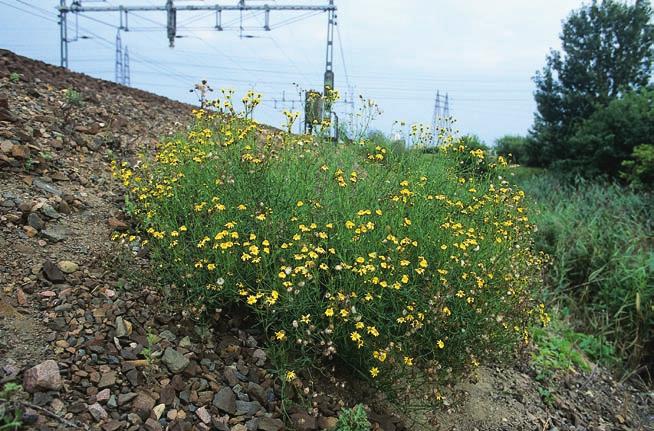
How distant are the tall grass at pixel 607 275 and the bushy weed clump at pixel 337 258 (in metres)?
2.40

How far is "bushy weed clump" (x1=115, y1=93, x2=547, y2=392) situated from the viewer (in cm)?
267

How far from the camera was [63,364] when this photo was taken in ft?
7.86

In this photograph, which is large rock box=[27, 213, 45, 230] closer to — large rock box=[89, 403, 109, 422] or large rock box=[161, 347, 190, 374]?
large rock box=[161, 347, 190, 374]

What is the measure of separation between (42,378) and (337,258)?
1521mm

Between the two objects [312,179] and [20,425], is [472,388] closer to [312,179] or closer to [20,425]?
[312,179]

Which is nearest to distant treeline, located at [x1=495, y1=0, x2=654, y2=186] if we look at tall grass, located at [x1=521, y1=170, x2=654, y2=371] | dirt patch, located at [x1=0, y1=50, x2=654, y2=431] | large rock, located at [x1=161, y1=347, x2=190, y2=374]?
tall grass, located at [x1=521, y1=170, x2=654, y2=371]

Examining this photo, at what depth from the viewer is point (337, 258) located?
298 cm

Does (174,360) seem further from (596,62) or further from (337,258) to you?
(596,62)

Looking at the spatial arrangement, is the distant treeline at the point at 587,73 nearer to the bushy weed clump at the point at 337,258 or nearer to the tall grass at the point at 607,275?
the tall grass at the point at 607,275

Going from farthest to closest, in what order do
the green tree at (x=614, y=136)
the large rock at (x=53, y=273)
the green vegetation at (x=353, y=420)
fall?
the green tree at (x=614, y=136) < the large rock at (x=53, y=273) < the green vegetation at (x=353, y=420)

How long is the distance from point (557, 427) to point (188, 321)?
2.57 meters

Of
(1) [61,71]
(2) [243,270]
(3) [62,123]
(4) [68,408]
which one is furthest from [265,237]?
(1) [61,71]

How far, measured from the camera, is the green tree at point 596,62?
17.7 metres

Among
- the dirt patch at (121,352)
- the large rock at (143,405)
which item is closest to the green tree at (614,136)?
the dirt patch at (121,352)
